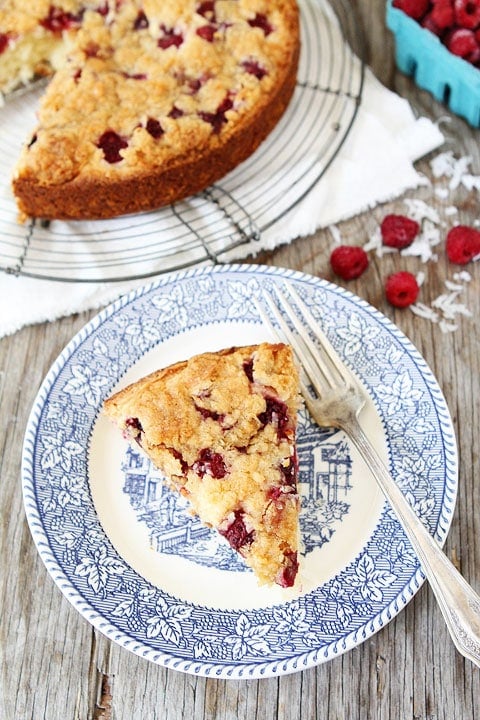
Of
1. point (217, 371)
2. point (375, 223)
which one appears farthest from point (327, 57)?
point (217, 371)

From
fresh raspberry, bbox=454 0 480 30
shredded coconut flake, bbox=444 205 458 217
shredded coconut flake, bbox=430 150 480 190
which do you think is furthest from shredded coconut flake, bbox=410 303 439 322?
fresh raspberry, bbox=454 0 480 30

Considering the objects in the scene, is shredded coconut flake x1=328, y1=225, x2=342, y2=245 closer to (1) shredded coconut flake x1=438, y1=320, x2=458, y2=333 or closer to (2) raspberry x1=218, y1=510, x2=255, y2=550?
(1) shredded coconut flake x1=438, y1=320, x2=458, y2=333

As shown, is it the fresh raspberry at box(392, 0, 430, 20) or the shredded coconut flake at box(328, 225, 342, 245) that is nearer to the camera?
the shredded coconut flake at box(328, 225, 342, 245)

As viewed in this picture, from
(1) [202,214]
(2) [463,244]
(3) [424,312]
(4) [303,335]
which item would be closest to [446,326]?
(3) [424,312]

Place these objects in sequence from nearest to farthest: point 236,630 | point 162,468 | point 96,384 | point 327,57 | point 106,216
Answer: point 236,630 → point 162,468 → point 96,384 → point 106,216 → point 327,57

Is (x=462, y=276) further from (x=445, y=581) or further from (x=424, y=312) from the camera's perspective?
(x=445, y=581)

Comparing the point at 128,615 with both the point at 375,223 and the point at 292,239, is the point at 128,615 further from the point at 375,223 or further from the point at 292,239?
the point at 375,223
